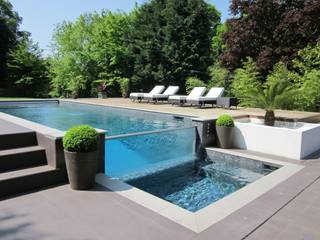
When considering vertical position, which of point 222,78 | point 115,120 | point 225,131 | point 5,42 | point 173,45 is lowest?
point 115,120

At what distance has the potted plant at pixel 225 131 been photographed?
270 inches

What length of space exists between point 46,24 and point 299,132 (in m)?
24.8

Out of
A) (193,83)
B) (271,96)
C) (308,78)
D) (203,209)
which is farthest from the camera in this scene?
(193,83)

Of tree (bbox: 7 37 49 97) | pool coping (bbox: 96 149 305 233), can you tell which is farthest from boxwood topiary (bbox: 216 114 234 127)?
tree (bbox: 7 37 49 97)

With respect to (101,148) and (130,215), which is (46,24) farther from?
(130,215)

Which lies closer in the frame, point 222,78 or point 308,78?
point 308,78

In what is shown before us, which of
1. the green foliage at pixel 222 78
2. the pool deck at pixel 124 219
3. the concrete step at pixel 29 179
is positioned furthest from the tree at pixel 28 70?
the pool deck at pixel 124 219

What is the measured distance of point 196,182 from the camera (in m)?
5.43

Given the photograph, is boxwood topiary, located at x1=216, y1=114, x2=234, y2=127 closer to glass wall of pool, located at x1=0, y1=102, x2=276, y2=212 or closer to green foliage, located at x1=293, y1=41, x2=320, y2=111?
glass wall of pool, located at x1=0, y1=102, x2=276, y2=212

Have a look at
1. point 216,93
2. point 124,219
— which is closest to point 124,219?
point 124,219

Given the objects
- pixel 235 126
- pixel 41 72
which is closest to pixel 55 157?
pixel 235 126

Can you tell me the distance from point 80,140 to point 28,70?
2145cm

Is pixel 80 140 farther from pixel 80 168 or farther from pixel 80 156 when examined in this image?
pixel 80 168

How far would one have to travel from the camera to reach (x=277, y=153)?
6246 mm
